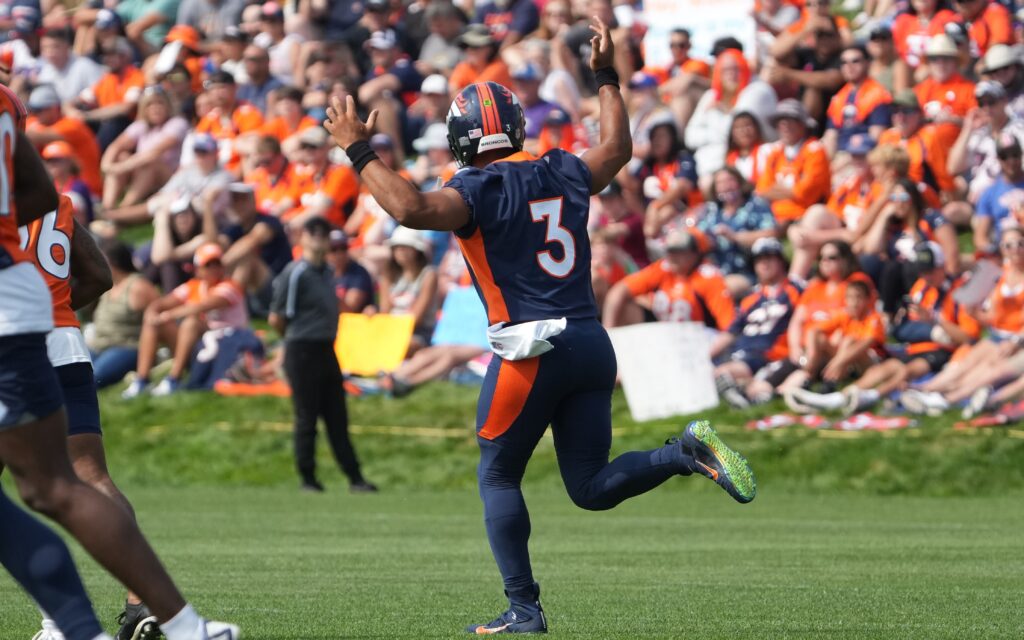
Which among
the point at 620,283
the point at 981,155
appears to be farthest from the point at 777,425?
the point at 981,155

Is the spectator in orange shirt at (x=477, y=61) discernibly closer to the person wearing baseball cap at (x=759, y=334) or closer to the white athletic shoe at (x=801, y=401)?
the person wearing baseball cap at (x=759, y=334)

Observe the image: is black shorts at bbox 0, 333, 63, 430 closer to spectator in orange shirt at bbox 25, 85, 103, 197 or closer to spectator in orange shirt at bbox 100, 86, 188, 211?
spectator in orange shirt at bbox 25, 85, 103, 197

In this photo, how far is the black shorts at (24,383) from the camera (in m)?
5.16

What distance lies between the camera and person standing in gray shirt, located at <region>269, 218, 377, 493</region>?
56.3ft

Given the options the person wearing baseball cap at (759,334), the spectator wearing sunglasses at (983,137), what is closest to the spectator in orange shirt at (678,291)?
the person wearing baseball cap at (759,334)

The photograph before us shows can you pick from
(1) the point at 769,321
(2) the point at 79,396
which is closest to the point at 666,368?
(1) the point at 769,321

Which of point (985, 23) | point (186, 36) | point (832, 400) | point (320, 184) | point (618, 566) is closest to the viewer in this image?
point (618, 566)

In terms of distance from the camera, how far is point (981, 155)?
18531 millimetres

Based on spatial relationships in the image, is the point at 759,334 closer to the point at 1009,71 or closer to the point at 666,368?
the point at 666,368

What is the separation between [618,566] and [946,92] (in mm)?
10442

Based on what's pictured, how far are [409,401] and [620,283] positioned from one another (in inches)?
111

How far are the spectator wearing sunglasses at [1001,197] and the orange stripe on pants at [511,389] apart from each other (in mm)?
11162

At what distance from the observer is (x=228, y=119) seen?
82.3 ft

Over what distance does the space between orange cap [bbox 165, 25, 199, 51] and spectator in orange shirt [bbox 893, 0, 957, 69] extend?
12.0 meters
